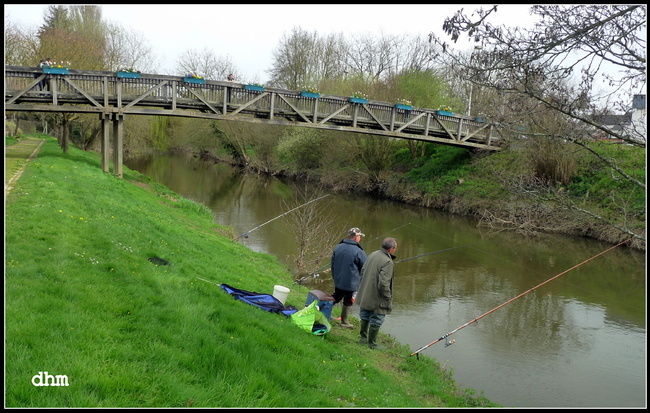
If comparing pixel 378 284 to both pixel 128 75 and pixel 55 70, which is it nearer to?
pixel 128 75

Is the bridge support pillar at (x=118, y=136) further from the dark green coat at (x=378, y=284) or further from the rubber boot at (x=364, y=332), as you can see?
the dark green coat at (x=378, y=284)

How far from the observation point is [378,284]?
7.02m

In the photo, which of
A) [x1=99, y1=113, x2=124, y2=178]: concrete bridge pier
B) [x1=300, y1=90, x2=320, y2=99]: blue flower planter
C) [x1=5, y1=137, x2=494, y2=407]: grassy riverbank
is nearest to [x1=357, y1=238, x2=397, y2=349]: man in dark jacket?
[x1=5, y1=137, x2=494, y2=407]: grassy riverbank

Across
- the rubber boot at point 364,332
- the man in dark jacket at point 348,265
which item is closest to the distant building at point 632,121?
the man in dark jacket at point 348,265

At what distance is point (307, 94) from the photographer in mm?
23516

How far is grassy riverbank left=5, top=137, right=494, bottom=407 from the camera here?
396 centimetres

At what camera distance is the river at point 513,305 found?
27.3ft

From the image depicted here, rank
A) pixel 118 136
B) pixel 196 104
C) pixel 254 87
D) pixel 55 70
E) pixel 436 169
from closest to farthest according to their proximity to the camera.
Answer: pixel 55 70, pixel 118 136, pixel 196 104, pixel 254 87, pixel 436 169

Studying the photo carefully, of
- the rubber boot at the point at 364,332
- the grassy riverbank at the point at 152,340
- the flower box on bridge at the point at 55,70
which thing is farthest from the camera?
the flower box on bridge at the point at 55,70

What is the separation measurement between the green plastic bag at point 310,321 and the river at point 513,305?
8.19 ft

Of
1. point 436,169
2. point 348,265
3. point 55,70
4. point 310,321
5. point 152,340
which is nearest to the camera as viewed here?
point 152,340

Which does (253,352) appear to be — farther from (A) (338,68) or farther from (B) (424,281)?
(A) (338,68)

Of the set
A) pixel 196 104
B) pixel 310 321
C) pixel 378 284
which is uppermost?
pixel 196 104

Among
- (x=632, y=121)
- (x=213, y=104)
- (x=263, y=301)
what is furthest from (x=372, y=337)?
(x=213, y=104)
